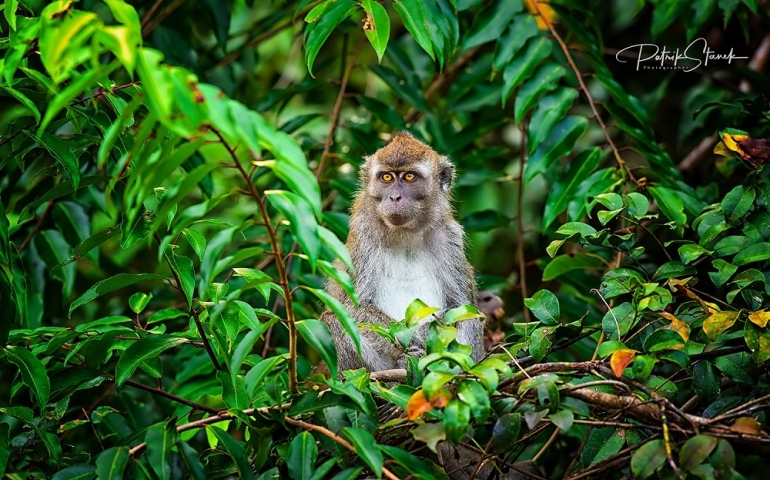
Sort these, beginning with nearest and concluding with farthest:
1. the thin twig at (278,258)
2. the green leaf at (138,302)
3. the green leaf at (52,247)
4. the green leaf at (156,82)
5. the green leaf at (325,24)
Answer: the green leaf at (156,82)
the thin twig at (278,258)
the green leaf at (138,302)
the green leaf at (325,24)
the green leaf at (52,247)

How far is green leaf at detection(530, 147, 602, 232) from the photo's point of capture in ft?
21.5

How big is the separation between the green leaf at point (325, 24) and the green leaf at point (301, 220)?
2.20 meters

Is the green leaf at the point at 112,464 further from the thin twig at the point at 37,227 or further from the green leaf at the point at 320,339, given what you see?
the thin twig at the point at 37,227

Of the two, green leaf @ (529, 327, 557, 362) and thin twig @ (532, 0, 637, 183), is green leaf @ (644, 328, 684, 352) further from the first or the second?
thin twig @ (532, 0, 637, 183)

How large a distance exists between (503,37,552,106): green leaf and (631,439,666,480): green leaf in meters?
3.40

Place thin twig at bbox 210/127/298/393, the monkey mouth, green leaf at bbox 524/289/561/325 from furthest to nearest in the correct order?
the monkey mouth, green leaf at bbox 524/289/561/325, thin twig at bbox 210/127/298/393

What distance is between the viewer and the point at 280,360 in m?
3.77

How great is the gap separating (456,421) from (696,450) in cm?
96

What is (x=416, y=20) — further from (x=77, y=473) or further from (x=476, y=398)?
(x=77, y=473)

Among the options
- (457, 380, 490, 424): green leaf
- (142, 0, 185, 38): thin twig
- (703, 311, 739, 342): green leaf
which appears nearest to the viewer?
(457, 380, 490, 424): green leaf

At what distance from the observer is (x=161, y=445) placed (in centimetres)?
374

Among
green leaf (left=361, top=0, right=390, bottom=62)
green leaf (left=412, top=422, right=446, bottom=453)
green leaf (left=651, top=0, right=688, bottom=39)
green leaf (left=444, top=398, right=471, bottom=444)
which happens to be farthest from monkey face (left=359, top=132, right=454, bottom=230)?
green leaf (left=444, top=398, right=471, bottom=444)

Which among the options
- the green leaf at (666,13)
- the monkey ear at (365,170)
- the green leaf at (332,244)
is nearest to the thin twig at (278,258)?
the green leaf at (332,244)

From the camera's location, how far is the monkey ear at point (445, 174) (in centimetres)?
736
